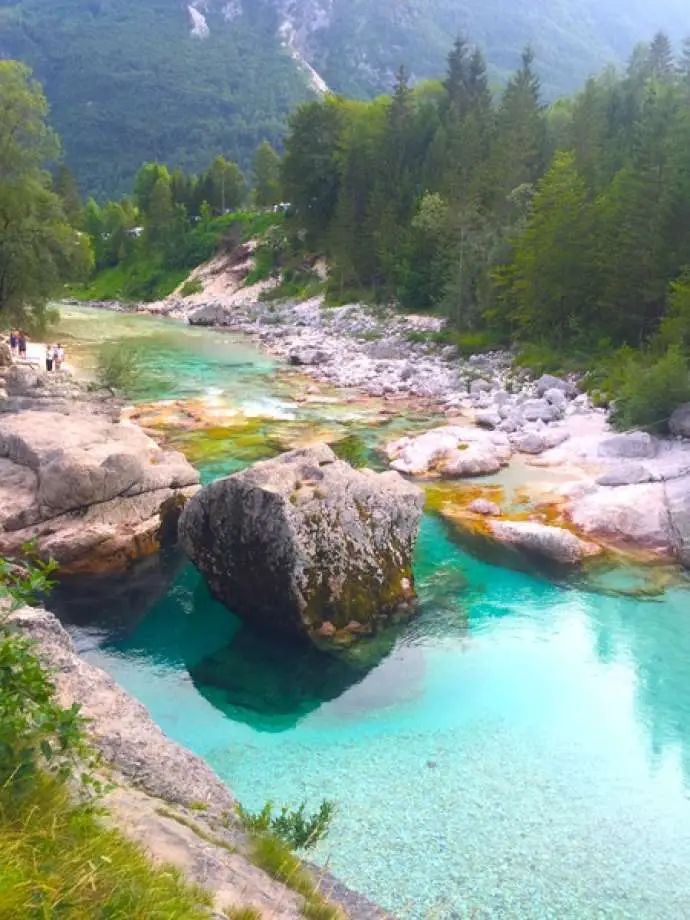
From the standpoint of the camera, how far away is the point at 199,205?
322 ft

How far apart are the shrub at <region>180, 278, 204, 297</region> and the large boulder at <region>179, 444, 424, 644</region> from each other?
2688 inches

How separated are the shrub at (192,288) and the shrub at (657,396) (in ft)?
203

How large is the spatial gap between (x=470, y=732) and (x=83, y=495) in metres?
8.93

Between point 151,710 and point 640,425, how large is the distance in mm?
17661

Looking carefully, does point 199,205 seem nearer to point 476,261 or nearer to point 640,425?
point 476,261

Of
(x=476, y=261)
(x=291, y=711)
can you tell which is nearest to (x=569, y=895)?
(x=291, y=711)

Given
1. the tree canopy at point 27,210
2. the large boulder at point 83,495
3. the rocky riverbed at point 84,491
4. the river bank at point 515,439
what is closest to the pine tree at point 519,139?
the river bank at point 515,439

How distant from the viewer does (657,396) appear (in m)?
22.6

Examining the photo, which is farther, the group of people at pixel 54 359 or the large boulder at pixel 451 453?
the group of people at pixel 54 359

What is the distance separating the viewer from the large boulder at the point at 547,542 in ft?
51.2

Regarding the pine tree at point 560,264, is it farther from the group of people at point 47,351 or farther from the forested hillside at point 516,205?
the group of people at point 47,351

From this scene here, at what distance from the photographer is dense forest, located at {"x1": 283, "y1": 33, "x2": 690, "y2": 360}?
3175 cm

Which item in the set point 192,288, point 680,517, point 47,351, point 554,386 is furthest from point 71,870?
point 192,288

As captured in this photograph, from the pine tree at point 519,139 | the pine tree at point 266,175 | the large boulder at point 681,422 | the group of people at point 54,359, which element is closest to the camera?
the large boulder at point 681,422
